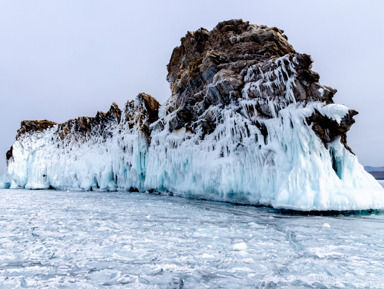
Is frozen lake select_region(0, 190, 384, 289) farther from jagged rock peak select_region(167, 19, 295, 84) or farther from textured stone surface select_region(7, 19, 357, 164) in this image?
jagged rock peak select_region(167, 19, 295, 84)

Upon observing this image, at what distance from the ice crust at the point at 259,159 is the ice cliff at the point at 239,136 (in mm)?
48

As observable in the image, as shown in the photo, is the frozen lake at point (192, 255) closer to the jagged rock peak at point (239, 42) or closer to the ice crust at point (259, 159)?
the ice crust at point (259, 159)

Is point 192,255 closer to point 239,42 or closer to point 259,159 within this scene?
point 259,159

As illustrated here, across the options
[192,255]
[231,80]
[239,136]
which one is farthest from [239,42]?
[192,255]

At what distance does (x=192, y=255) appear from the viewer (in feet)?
16.6

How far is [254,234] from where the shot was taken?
22.4 ft

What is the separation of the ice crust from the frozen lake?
261 centimetres

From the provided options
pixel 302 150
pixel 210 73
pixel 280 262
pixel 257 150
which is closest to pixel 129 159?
pixel 210 73

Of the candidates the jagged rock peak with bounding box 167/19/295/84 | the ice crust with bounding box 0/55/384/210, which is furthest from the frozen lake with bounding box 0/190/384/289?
the jagged rock peak with bounding box 167/19/295/84

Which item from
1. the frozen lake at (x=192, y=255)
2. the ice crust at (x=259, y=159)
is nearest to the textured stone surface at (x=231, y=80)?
the ice crust at (x=259, y=159)

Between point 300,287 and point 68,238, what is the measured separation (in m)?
5.50

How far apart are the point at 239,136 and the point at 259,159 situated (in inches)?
79.6

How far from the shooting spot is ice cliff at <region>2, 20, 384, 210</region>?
36.3 feet

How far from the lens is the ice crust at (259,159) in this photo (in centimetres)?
1070
